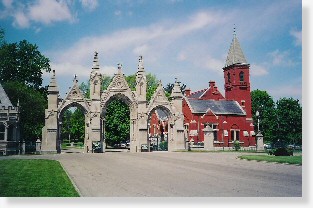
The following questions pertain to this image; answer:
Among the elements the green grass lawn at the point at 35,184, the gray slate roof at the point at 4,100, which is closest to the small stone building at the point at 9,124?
the gray slate roof at the point at 4,100

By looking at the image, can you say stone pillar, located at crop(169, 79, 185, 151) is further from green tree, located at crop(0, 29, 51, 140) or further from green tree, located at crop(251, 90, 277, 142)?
green tree, located at crop(0, 29, 51, 140)

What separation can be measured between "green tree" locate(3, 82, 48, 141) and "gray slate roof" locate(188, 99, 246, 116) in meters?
12.9

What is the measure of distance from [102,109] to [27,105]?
3.89 m

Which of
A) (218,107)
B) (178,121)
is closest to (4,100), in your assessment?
(178,121)

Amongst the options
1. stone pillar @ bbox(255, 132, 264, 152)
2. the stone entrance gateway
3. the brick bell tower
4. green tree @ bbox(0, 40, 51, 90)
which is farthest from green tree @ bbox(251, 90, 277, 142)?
green tree @ bbox(0, 40, 51, 90)

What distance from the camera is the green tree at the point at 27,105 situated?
16047 millimetres

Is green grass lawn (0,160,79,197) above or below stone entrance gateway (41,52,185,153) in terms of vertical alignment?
below

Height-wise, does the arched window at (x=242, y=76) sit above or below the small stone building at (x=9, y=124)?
above

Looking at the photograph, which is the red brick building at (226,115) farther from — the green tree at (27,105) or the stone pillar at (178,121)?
the green tree at (27,105)

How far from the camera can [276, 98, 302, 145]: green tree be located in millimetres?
8531

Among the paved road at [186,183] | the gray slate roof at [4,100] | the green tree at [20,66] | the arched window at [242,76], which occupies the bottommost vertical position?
the paved road at [186,183]

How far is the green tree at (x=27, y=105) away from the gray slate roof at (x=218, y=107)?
12914 millimetres

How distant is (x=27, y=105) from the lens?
57.0 feet

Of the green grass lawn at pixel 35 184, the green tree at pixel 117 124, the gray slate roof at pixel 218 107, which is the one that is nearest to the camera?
the green grass lawn at pixel 35 184
